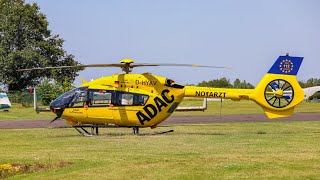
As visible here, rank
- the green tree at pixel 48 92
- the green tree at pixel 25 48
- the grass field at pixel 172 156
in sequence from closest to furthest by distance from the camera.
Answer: the grass field at pixel 172 156
the green tree at pixel 48 92
the green tree at pixel 25 48

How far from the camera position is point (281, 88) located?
1066 inches

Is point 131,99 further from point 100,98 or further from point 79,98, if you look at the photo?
point 79,98

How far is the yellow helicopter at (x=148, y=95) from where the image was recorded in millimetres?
26922

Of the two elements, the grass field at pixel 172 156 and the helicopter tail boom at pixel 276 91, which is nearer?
the grass field at pixel 172 156

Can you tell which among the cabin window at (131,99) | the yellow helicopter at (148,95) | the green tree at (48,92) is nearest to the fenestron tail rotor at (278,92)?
the yellow helicopter at (148,95)

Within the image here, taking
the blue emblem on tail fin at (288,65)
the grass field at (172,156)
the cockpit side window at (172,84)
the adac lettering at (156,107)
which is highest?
the blue emblem on tail fin at (288,65)

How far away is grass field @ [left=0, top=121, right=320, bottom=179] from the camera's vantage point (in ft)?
47.4

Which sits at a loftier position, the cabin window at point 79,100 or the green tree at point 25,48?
the green tree at point 25,48

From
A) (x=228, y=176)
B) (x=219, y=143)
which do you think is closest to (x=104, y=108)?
(x=219, y=143)

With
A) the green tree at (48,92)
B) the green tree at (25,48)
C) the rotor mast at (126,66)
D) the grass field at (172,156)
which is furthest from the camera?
the green tree at (25,48)

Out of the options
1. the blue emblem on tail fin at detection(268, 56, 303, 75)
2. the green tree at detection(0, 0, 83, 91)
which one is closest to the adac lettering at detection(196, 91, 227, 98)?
the blue emblem on tail fin at detection(268, 56, 303, 75)

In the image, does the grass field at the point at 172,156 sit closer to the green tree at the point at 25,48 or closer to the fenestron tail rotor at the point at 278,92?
the fenestron tail rotor at the point at 278,92

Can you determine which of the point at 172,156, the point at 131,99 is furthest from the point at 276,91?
the point at 172,156

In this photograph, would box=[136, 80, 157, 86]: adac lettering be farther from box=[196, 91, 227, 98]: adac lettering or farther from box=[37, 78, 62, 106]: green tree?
box=[37, 78, 62, 106]: green tree
